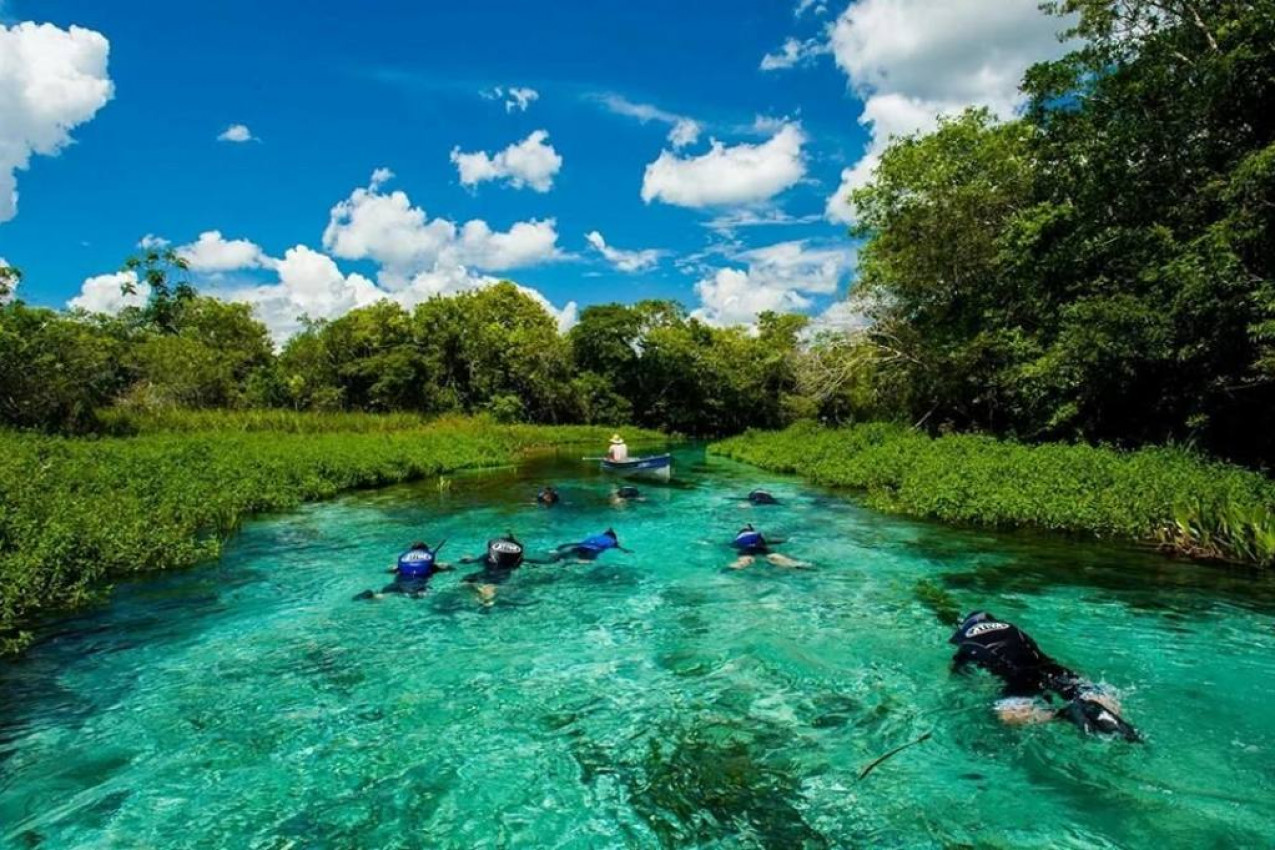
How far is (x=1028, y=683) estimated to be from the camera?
8.34m

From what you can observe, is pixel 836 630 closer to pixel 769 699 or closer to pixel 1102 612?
pixel 769 699

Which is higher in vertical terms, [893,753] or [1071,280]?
[1071,280]

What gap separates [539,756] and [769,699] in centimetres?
291

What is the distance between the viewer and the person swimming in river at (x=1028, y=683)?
7.29m

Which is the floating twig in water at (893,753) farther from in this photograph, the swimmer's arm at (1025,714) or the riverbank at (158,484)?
the riverbank at (158,484)

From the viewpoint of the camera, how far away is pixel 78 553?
12.8 metres

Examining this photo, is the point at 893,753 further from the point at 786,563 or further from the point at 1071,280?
the point at 1071,280

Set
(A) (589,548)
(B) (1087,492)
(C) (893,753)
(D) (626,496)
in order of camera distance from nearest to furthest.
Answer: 1. (C) (893,753)
2. (A) (589,548)
3. (B) (1087,492)
4. (D) (626,496)

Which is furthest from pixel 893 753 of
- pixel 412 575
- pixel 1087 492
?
pixel 1087 492

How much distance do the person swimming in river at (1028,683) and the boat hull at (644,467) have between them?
22.2 m

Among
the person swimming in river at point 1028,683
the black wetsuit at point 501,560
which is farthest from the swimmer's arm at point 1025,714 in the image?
the black wetsuit at point 501,560

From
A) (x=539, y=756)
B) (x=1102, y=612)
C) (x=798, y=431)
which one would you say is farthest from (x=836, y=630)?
(x=798, y=431)

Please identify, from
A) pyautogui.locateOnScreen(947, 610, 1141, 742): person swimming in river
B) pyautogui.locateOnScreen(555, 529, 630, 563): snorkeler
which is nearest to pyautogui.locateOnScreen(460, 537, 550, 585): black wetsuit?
pyautogui.locateOnScreen(555, 529, 630, 563): snorkeler

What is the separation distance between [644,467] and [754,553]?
53.2 feet
